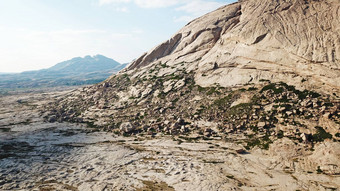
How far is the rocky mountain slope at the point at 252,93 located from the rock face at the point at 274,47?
0.55 ft

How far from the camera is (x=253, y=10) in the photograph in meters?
54.3

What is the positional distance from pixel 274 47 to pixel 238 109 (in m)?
15.9

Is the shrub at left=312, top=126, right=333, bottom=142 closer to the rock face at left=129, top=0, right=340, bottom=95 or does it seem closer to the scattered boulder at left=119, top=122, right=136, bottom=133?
the rock face at left=129, top=0, right=340, bottom=95

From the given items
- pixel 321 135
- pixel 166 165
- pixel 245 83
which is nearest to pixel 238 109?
pixel 245 83

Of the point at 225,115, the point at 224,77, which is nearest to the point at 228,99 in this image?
the point at 225,115

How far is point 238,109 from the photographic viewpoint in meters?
38.7

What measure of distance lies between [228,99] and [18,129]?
4744cm

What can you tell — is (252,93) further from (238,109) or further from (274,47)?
(274,47)

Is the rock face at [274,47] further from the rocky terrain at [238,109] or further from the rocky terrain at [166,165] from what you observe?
the rocky terrain at [166,165]

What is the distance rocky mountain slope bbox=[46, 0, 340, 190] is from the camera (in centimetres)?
2931

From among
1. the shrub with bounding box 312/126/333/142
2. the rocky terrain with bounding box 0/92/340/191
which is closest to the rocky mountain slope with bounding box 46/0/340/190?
the shrub with bounding box 312/126/333/142

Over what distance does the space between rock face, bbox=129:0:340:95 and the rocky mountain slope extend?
17 centimetres

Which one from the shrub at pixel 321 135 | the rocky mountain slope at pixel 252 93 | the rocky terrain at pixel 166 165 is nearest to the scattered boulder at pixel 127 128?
the rocky mountain slope at pixel 252 93

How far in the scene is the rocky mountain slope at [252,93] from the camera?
29.3 meters
